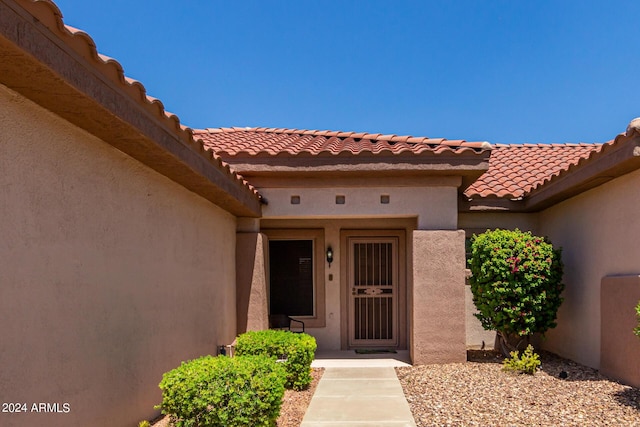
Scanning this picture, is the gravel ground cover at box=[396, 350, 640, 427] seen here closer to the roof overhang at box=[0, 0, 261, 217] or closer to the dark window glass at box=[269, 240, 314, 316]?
the dark window glass at box=[269, 240, 314, 316]

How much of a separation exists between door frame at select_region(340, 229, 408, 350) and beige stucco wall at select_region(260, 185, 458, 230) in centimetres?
204

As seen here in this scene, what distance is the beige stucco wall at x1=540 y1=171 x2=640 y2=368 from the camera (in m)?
8.09

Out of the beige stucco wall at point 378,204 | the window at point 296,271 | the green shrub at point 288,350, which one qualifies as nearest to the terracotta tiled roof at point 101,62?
the green shrub at point 288,350

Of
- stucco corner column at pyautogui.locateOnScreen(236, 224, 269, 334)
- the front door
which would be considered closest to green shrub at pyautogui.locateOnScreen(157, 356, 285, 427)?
stucco corner column at pyautogui.locateOnScreen(236, 224, 269, 334)

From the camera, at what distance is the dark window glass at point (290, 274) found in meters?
12.3

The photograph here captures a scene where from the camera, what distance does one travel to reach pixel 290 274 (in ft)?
Answer: 40.7

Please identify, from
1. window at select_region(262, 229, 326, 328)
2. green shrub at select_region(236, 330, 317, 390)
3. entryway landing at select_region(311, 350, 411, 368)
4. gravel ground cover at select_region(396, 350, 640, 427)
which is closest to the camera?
gravel ground cover at select_region(396, 350, 640, 427)

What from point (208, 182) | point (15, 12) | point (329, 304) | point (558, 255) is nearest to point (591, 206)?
point (558, 255)

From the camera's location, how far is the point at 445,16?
15219 millimetres

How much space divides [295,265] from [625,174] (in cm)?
700

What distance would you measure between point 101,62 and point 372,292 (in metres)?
9.11

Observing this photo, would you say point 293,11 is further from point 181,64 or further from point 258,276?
point 258,276

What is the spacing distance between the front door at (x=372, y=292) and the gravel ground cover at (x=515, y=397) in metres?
2.63

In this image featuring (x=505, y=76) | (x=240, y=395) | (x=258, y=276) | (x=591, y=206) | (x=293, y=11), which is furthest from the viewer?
(x=505, y=76)
